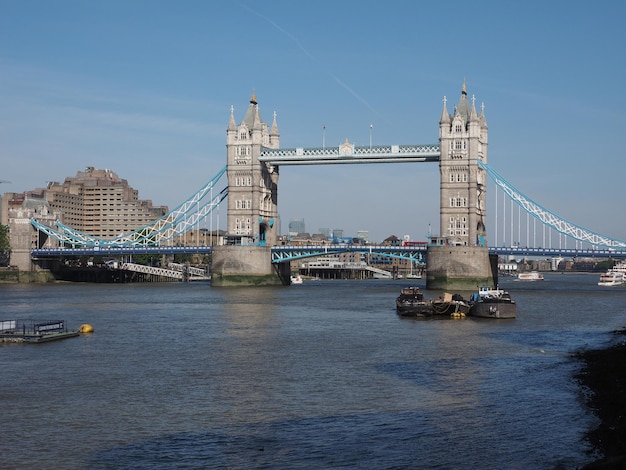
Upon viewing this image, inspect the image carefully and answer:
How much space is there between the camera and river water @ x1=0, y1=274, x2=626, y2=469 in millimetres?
21125

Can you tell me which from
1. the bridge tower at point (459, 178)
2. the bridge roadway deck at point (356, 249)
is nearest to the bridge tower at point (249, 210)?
the bridge roadway deck at point (356, 249)

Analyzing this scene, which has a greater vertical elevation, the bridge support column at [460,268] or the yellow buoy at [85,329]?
the bridge support column at [460,268]

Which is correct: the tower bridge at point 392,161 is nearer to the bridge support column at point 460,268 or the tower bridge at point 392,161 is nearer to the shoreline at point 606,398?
the bridge support column at point 460,268

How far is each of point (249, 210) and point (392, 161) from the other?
18488mm

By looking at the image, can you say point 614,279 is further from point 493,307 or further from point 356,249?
point 493,307

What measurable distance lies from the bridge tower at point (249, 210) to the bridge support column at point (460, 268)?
21299mm

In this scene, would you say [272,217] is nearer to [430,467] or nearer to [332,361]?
[332,361]

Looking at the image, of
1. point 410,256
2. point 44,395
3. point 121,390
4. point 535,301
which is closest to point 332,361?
point 121,390

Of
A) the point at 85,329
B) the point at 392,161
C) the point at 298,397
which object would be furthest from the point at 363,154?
the point at 298,397

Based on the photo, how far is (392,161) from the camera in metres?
105

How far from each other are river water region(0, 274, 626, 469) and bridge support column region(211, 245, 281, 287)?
52512 millimetres

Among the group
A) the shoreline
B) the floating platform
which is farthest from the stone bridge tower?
the shoreline

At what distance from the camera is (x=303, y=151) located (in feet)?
358

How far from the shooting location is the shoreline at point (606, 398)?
19642mm
